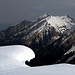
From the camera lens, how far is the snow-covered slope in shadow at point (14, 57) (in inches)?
486

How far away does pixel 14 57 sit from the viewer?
13.0 m

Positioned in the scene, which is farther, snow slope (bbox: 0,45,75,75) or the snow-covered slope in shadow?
the snow-covered slope in shadow

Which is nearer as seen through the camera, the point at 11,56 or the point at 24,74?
the point at 24,74

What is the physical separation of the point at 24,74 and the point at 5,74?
2.37 feet

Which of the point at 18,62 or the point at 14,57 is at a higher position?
the point at 14,57

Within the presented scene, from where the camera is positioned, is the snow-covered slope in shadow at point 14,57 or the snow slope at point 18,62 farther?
the snow-covered slope in shadow at point 14,57

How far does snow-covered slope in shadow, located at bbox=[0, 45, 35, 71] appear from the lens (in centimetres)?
1234

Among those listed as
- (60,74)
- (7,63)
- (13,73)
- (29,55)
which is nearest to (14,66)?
(7,63)

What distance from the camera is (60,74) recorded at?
9.63 meters

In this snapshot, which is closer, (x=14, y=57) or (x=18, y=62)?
(x=18, y=62)

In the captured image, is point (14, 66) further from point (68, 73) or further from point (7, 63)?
point (68, 73)

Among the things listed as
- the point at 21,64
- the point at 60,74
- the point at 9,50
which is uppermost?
the point at 9,50

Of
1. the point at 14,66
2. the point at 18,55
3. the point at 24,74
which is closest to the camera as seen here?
the point at 24,74

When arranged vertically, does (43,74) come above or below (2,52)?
below
